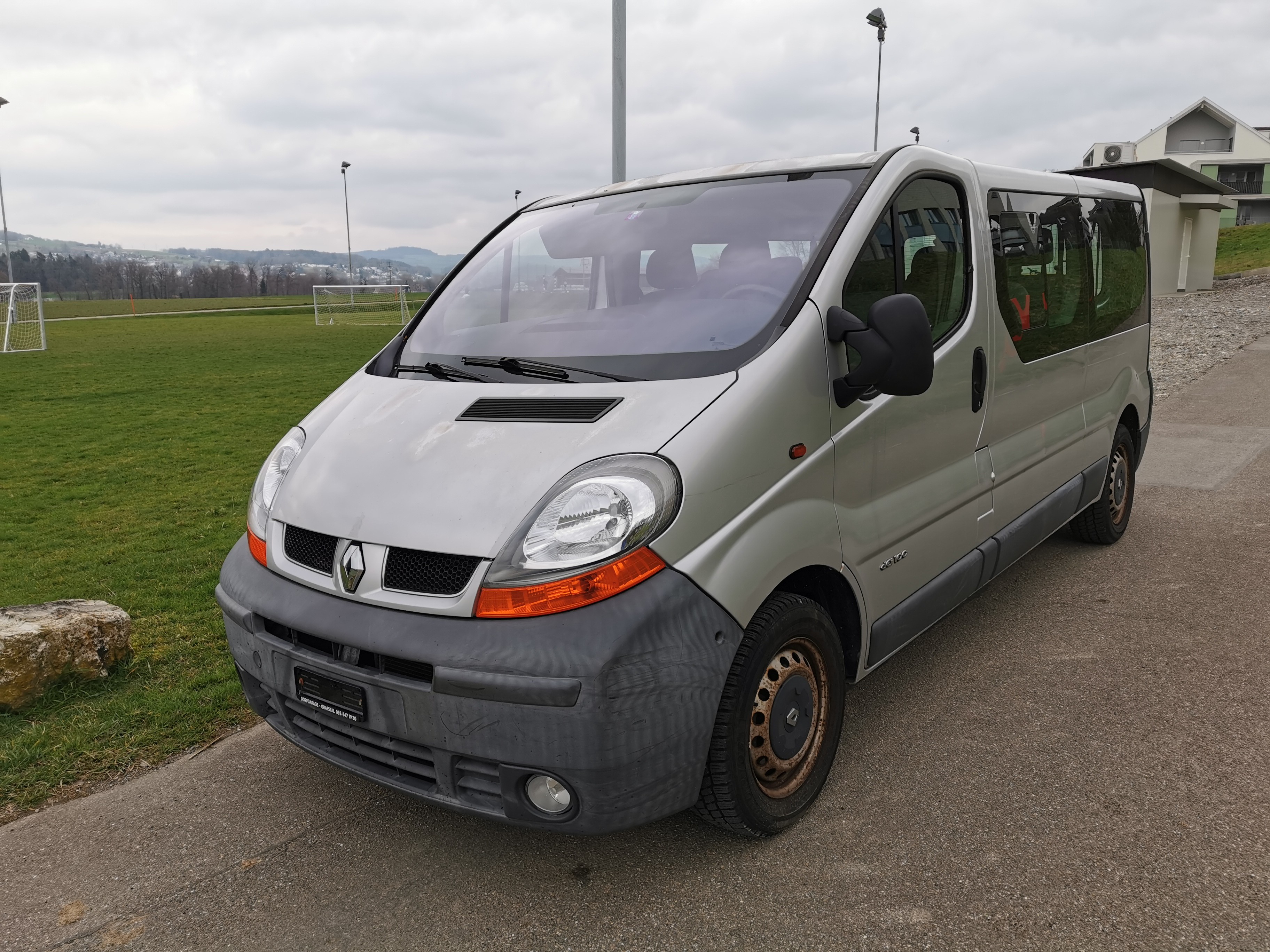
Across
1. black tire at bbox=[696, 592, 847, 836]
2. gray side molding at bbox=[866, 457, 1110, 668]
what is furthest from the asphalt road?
gray side molding at bbox=[866, 457, 1110, 668]

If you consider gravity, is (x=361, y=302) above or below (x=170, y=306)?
above

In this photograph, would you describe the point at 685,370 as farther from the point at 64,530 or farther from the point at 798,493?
the point at 64,530

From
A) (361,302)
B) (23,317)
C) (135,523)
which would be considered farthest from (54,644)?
(361,302)

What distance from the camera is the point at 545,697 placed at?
2248 millimetres

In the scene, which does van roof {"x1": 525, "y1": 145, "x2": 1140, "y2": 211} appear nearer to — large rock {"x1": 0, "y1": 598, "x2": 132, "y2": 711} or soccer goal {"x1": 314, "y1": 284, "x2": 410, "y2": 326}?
large rock {"x1": 0, "y1": 598, "x2": 132, "y2": 711}

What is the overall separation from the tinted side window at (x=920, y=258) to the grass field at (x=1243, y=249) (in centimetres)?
4460

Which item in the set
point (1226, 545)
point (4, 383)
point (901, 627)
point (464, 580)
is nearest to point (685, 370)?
point (464, 580)

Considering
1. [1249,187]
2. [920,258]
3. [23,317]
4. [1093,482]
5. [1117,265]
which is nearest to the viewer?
[920,258]

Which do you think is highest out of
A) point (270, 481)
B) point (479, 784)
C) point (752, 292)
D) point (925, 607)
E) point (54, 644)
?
point (752, 292)

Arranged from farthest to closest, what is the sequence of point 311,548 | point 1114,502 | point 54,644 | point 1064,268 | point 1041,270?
point 1114,502 < point 1064,268 < point 1041,270 < point 54,644 < point 311,548

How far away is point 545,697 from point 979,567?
7.25ft

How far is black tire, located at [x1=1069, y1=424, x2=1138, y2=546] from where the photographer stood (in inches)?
213

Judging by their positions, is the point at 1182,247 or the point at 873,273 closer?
the point at 873,273

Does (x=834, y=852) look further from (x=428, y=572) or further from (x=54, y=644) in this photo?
(x=54, y=644)
